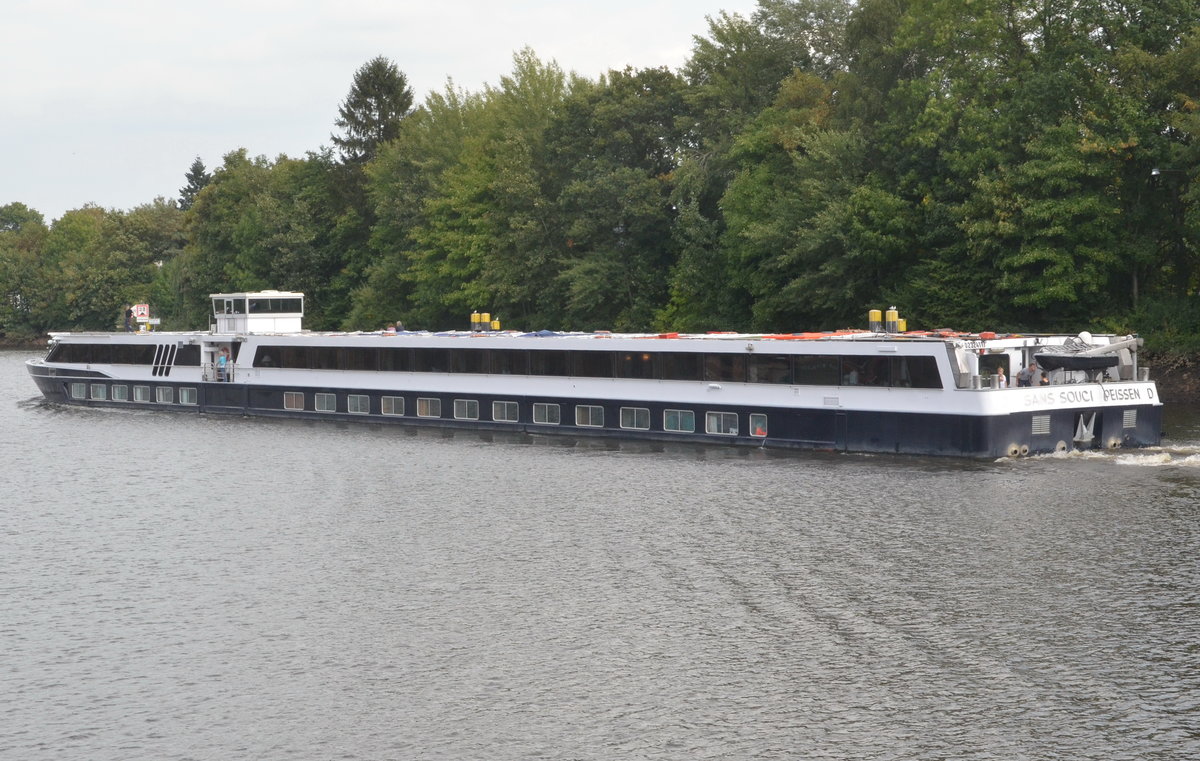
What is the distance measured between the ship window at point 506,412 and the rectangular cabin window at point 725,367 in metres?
10.2

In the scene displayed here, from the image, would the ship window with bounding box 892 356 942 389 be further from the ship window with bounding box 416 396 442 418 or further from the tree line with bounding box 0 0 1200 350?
the ship window with bounding box 416 396 442 418

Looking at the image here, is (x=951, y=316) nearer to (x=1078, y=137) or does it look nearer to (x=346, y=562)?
(x=1078, y=137)

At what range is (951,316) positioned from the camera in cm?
6975

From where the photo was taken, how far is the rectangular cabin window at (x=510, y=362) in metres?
58.0

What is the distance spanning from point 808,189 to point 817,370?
29340 mm

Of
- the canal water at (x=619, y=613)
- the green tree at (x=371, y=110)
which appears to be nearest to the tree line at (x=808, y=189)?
Answer: the green tree at (x=371, y=110)

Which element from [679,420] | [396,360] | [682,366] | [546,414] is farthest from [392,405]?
[682,366]

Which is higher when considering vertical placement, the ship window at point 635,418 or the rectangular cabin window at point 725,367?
the rectangular cabin window at point 725,367

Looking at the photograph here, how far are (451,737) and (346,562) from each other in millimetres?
12957

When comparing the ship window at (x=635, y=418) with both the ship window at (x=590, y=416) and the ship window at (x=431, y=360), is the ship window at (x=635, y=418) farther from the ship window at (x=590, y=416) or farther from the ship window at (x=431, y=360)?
the ship window at (x=431, y=360)

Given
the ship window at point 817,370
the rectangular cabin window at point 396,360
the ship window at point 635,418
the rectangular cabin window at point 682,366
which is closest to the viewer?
the ship window at point 817,370

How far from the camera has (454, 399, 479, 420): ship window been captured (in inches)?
2355

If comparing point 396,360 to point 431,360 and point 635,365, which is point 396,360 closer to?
point 431,360

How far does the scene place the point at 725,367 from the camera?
51.4 metres
